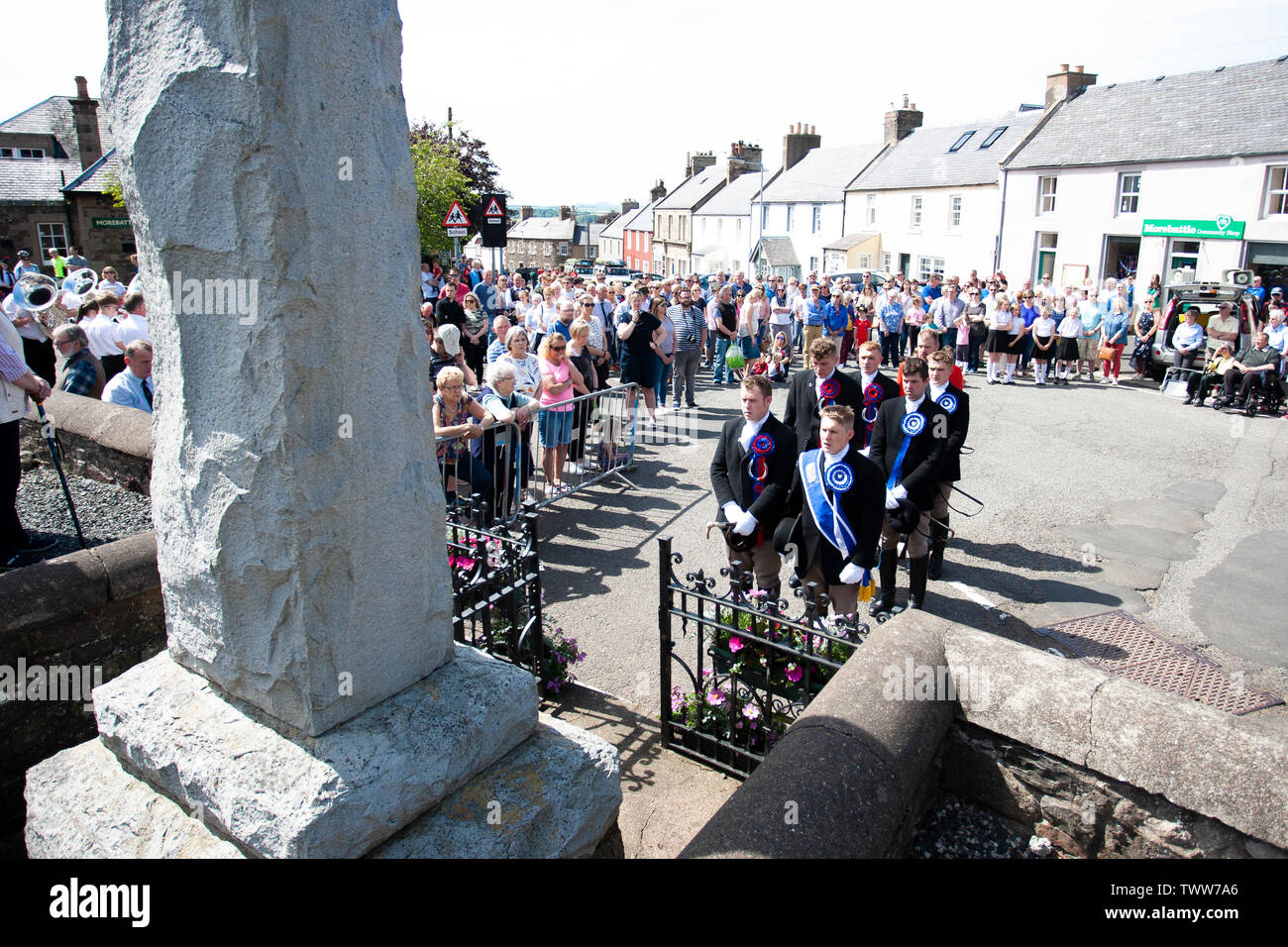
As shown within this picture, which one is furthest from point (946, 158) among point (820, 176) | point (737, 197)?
point (737, 197)

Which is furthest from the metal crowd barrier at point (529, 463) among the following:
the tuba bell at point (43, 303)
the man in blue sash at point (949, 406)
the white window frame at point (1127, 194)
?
the white window frame at point (1127, 194)

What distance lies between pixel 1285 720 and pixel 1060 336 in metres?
13.5

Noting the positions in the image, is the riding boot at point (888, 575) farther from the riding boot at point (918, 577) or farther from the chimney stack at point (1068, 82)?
the chimney stack at point (1068, 82)

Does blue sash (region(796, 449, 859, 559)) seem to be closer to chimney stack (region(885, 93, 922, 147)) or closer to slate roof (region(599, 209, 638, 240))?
chimney stack (region(885, 93, 922, 147))

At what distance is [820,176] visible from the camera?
4353 cm

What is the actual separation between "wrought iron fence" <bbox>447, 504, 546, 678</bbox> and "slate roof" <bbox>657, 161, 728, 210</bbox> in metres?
53.7

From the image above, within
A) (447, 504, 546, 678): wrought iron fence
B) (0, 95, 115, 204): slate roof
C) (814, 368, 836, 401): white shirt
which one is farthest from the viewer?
(0, 95, 115, 204): slate roof

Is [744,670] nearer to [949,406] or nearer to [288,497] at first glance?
[288,497]

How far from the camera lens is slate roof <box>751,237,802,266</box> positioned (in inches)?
1713

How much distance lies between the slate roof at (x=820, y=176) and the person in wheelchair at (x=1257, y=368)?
28.5 meters

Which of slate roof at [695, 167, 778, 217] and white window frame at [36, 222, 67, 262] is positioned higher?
slate roof at [695, 167, 778, 217]

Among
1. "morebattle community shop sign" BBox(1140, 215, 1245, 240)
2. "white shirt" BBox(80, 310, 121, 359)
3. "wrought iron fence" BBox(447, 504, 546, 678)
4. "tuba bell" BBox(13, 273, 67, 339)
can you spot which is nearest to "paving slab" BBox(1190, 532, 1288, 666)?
"wrought iron fence" BBox(447, 504, 546, 678)

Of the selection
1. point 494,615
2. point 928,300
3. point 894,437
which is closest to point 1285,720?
point 894,437
